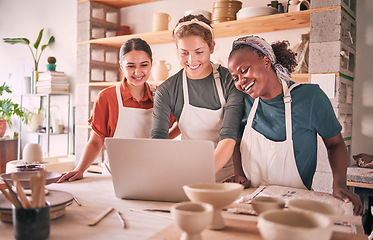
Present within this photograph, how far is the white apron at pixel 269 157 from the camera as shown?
5.12ft

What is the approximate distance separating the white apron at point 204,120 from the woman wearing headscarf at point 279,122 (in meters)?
0.15

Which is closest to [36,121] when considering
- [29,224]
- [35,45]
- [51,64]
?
[51,64]

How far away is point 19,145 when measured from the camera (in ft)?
16.3

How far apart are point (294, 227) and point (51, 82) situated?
13.7ft

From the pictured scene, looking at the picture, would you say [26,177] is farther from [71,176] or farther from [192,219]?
[192,219]

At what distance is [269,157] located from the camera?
5.24ft

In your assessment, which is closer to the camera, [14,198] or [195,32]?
[14,198]

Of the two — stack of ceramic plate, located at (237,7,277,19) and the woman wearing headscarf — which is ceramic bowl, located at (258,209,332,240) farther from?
stack of ceramic plate, located at (237,7,277,19)

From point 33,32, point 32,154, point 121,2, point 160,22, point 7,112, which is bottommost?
point 32,154

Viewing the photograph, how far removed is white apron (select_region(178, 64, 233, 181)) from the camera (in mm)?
1717

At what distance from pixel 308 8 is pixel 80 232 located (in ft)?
8.02

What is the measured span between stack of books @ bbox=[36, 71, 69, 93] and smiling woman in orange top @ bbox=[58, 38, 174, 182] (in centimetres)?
257

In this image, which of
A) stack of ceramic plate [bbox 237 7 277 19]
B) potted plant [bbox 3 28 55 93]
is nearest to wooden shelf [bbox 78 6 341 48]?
stack of ceramic plate [bbox 237 7 277 19]

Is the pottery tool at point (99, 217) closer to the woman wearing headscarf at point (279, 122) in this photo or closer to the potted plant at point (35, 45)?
the woman wearing headscarf at point (279, 122)
